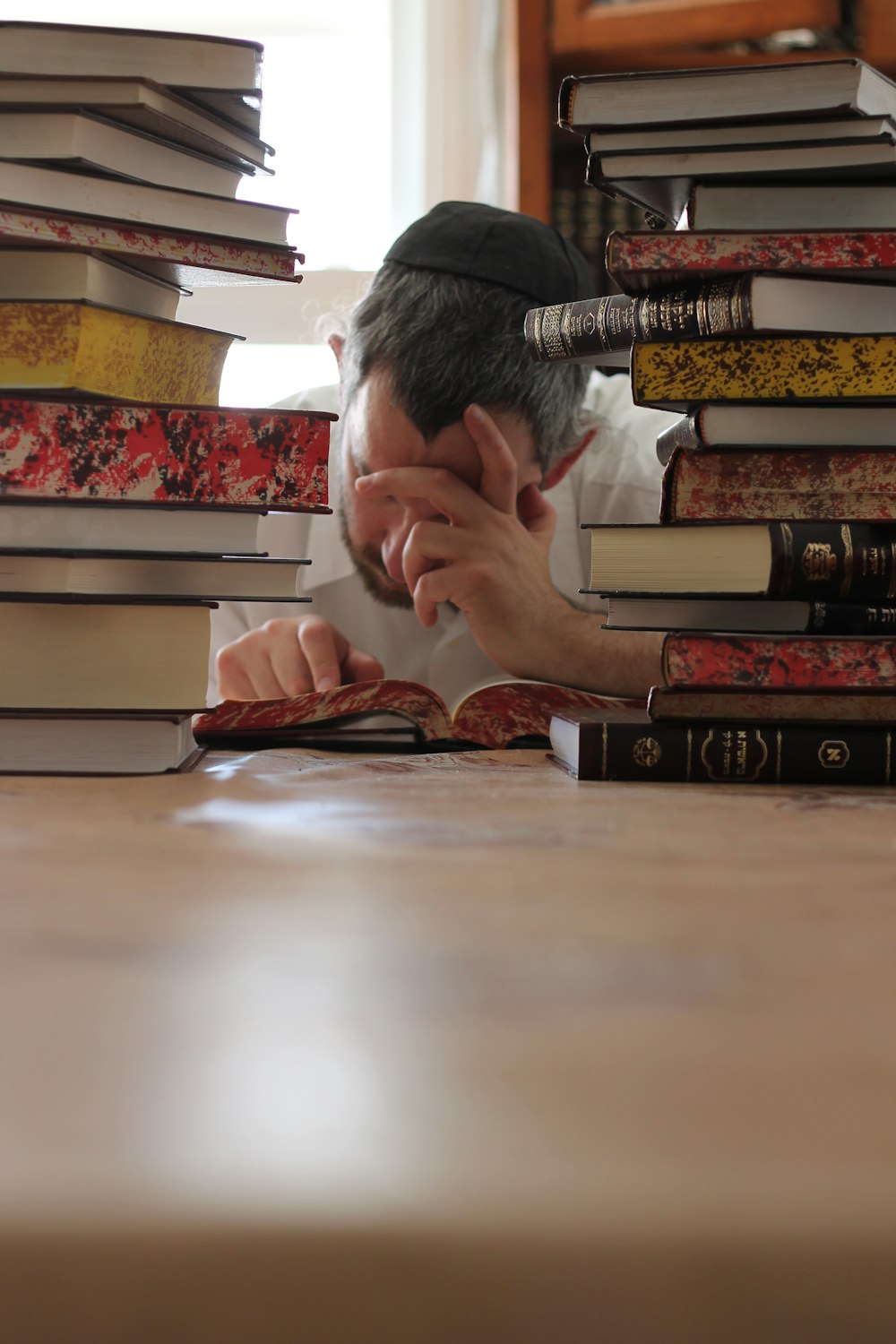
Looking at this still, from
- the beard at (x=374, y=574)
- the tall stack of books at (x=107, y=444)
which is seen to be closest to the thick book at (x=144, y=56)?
the tall stack of books at (x=107, y=444)

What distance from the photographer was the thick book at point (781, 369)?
27.0 inches

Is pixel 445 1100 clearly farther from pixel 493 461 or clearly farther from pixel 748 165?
pixel 493 461

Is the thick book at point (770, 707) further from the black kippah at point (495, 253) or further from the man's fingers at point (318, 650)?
the black kippah at point (495, 253)

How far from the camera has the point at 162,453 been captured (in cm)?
70

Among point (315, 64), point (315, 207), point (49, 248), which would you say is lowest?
point (49, 248)

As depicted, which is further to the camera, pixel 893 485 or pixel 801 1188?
pixel 893 485

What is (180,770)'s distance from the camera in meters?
0.71

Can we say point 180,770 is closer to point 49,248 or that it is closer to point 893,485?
point 49,248

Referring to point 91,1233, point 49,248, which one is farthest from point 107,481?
point 91,1233

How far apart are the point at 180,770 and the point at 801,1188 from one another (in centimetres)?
57

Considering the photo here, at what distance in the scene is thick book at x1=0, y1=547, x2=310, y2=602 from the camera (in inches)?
27.1

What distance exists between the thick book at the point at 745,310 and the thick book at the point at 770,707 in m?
0.21

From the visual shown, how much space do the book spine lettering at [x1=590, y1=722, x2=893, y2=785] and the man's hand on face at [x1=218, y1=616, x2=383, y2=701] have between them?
547 millimetres

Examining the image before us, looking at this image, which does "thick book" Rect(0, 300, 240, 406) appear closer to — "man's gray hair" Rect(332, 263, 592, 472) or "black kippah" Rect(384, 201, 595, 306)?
"man's gray hair" Rect(332, 263, 592, 472)
